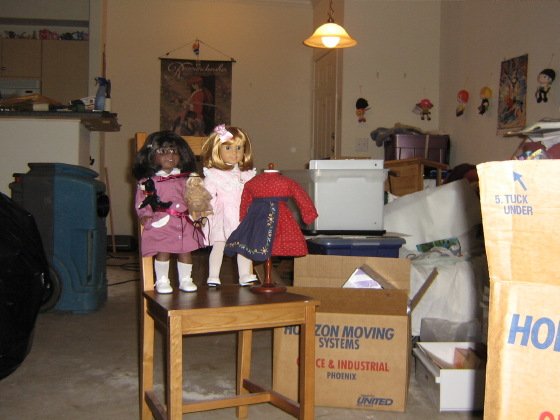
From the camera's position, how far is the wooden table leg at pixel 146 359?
5.31ft

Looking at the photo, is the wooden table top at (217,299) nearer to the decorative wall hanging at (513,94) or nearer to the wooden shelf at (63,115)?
the wooden shelf at (63,115)

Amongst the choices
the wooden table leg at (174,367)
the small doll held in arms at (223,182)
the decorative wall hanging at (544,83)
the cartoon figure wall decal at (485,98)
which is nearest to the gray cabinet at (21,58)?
the cartoon figure wall decal at (485,98)

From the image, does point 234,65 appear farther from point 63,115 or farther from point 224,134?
point 224,134

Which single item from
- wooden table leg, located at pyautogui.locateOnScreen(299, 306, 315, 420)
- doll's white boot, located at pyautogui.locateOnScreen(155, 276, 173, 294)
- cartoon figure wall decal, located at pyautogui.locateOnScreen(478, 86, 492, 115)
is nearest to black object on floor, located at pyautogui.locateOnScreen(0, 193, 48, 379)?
doll's white boot, located at pyautogui.locateOnScreen(155, 276, 173, 294)

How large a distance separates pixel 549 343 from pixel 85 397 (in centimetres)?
174

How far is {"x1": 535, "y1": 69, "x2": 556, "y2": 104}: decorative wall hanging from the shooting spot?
323 centimetres

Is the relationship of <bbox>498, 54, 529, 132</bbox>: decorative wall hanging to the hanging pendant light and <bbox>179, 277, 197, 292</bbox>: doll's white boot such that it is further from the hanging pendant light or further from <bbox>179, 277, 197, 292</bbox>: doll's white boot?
<bbox>179, 277, 197, 292</bbox>: doll's white boot

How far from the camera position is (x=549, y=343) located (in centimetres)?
77

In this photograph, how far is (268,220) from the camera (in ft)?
5.35

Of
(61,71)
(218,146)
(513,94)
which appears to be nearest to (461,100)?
(513,94)

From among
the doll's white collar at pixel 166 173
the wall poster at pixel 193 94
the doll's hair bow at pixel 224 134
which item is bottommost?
the doll's white collar at pixel 166 173

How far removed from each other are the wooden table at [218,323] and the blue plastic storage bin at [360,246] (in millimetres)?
885

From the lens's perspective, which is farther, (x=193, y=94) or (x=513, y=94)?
(x=193, y=94)

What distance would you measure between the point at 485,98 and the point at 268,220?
9.78 ft
